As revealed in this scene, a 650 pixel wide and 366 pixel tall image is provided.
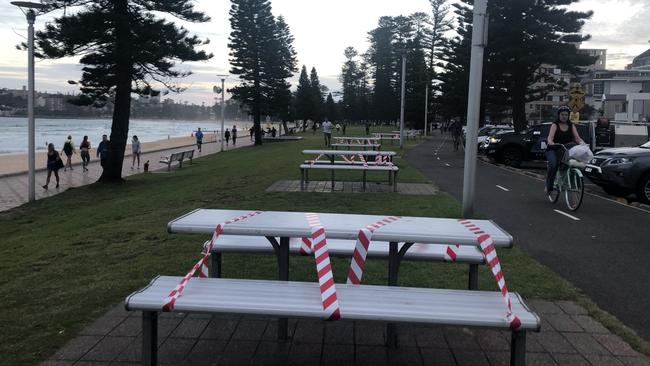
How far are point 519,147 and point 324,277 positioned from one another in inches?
789

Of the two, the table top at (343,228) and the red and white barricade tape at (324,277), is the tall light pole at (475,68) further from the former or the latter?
the red and white barricade tape at (324,277)

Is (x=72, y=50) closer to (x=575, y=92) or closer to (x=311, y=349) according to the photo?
(x=575, y=92)

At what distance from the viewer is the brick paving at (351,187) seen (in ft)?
43.1

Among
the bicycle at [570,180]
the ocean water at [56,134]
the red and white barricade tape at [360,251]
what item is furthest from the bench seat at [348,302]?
the ocean water at [56,134]

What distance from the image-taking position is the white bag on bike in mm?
9477

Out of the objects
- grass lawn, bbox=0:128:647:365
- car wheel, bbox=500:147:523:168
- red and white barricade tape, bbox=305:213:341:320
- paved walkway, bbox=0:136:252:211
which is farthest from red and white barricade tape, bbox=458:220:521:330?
car wheel, bbox=500:147:523:168

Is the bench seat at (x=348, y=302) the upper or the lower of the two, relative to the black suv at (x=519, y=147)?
lower

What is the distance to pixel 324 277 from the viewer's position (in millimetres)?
3264

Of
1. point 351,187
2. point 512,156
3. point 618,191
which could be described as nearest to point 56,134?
point 512,156

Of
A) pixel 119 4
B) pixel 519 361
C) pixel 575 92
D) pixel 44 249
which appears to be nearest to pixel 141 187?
pixel 119 4

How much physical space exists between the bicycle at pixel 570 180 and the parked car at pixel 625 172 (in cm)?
71

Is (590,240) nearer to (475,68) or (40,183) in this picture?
(475,68)

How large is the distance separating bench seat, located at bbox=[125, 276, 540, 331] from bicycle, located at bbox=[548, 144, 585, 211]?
23.8ft

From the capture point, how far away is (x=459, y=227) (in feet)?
13.0
